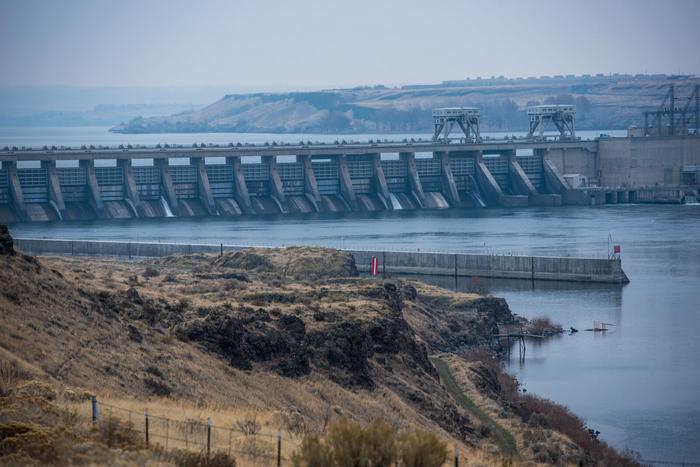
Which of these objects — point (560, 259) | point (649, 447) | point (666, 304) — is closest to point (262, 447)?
point (649, 447)

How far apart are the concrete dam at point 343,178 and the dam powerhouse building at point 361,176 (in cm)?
9

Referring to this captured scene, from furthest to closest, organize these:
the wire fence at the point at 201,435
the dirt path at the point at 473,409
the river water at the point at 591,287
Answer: the river water at the point at 591,287 → the dirt path at the point at 473,409 → the wire fence at the point at 201,435

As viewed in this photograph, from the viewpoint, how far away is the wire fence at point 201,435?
1759 centimetres

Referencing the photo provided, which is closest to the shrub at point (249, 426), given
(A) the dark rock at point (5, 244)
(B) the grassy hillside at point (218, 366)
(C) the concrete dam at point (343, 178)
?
(B) the grassy hillside at point (218, 366)

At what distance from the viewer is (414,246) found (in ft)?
236

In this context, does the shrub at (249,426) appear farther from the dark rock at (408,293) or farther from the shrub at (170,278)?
the dark rock at (408,293)

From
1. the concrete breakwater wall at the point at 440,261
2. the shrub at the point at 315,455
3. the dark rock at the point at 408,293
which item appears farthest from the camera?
the concrete breakwater wall at the point at 440,261

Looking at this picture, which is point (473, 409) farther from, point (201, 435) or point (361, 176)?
point (361, 176)

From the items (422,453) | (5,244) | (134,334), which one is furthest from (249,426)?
(5,244)

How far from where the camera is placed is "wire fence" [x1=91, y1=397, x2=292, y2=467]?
1759cm

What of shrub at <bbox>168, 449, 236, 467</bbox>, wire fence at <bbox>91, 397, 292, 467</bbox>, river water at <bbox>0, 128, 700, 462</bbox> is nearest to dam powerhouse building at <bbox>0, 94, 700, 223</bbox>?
river water at <bbox>0, 128, 700, 462</bbox>

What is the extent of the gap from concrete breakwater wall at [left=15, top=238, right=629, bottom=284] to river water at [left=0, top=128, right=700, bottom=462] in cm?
103

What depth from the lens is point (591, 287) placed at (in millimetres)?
58312

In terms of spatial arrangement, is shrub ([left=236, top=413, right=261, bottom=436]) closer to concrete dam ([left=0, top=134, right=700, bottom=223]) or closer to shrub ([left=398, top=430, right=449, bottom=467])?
shrub ([left=398, top=430, right=449, bottom=467])
